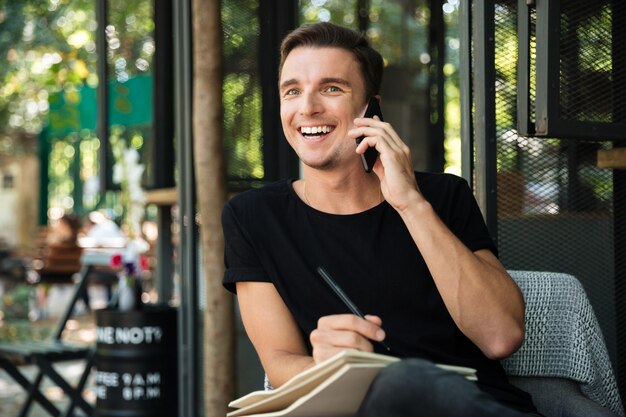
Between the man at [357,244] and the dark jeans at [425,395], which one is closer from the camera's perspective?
the dark jeans at [425,395]

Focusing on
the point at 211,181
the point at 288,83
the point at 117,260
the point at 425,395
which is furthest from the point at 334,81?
the point at 117,260

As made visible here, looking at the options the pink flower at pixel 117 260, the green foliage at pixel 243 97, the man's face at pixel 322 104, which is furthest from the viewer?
the pink flower at pixel 117 260

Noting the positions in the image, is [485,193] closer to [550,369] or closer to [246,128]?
[550,369]

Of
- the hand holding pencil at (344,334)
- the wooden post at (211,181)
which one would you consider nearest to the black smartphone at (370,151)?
the hand holding pencil at (344,334)

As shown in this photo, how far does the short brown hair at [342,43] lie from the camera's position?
2465mm

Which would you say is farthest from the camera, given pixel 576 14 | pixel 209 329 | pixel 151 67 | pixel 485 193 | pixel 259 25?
pixel 151 67

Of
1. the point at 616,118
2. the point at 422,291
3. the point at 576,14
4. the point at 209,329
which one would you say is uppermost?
the point at 576,14

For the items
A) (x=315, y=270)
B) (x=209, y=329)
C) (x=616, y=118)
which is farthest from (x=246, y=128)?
(x=315, y=270)

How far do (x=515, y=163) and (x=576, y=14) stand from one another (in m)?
0.57

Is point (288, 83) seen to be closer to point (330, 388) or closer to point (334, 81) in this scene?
point (334, 81)

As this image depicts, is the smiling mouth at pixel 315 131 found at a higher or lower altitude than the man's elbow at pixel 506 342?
higher

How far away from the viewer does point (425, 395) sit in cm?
163

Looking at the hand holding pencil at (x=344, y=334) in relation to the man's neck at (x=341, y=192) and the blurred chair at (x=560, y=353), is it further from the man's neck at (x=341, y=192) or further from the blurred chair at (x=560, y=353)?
the blurred chair at (x=560, y=353)

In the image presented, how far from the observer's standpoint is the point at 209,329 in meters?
4.29
